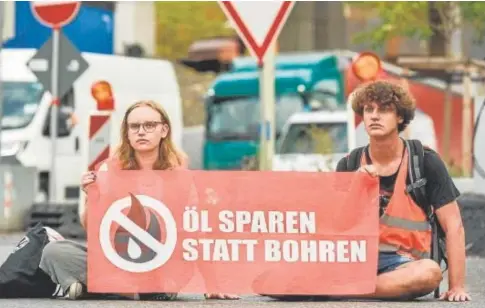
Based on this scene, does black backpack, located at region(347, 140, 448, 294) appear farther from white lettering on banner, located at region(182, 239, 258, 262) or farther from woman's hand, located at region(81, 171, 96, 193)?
woman's hand, located at region(81, 171, 96, 193)

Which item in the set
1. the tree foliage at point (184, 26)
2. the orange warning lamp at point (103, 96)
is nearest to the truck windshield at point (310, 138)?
the orange warning lamp at point (103, 96)

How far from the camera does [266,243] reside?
10.1 meters

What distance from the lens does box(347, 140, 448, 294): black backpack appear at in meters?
9.85

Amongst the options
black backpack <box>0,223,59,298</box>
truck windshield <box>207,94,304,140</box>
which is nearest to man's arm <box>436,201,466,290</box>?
black backpack <box>0,223,59,298</box>

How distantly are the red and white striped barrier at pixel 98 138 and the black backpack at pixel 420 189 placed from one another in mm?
11570

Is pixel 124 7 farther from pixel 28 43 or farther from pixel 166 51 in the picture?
pixel 28 43

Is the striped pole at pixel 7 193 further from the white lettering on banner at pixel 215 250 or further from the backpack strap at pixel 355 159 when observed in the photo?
the backpack strap at pixel 355 159

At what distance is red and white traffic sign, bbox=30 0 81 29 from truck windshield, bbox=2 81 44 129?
5615 millimetres

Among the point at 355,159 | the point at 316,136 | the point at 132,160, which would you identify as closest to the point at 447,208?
the point at 355,159

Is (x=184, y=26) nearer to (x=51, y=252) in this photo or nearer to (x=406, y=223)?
(x=51, y=252)

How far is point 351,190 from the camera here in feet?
33.0

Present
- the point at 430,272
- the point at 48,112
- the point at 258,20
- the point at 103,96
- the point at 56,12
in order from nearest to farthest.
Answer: the point at 430,272
the point at 258,20
the point at 56,12
the point at 103,96
the point at 48,112

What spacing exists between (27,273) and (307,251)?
5.22 ft

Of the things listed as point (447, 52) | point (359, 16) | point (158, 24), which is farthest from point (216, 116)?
point (158, 24)
